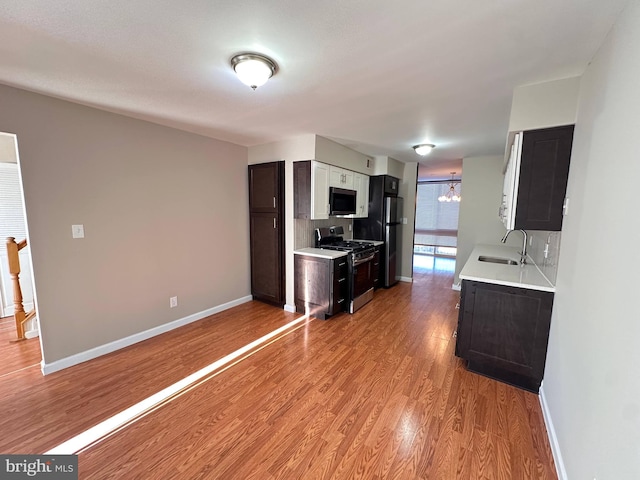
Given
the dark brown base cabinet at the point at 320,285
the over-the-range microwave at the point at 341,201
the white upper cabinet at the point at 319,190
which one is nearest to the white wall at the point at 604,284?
the dark brown base cabinet at the point at 320,285

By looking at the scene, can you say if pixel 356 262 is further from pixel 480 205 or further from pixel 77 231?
pixel 77 231

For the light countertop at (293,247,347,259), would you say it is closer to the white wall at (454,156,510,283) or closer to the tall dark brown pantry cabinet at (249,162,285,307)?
the tall dark brown pantry cabinet at (249,162,285,307)

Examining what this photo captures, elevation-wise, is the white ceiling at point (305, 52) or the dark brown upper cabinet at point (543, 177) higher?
the white ceiling at point (305, 52)

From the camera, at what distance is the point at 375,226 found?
496cm

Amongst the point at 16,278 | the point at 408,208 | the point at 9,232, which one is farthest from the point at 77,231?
the point at 408,208

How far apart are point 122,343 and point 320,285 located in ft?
7.64

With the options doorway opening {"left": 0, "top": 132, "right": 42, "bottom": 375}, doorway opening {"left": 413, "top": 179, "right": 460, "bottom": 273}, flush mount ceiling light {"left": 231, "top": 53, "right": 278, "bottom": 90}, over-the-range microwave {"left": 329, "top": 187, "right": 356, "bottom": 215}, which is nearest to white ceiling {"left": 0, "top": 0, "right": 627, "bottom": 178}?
flush mount ceiling light {"left": 231, "top": 53, "right": 278, "bottom": 90}

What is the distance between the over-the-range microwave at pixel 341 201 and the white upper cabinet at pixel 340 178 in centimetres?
7

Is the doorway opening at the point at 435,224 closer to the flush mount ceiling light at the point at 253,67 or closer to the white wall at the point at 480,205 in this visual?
the white wall at the point at 480,205

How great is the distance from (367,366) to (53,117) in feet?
11.9

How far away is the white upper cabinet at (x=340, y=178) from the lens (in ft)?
12.7

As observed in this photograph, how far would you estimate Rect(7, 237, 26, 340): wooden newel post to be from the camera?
2824mm

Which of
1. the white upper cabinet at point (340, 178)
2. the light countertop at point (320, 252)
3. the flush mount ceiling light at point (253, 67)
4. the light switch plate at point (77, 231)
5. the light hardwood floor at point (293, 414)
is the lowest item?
the light hardwood floor at point (293, 414)

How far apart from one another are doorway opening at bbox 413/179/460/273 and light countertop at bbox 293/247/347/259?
5498 mm
